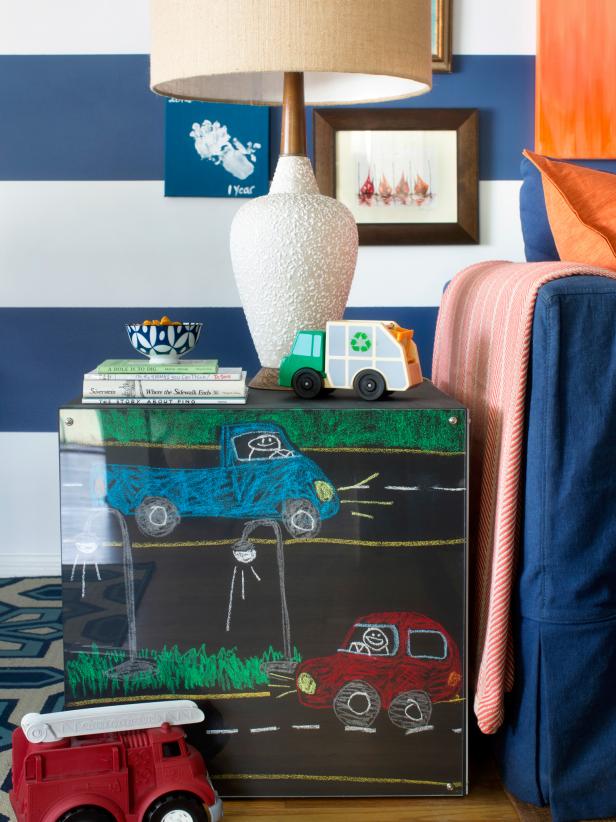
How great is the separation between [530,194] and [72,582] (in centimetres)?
101

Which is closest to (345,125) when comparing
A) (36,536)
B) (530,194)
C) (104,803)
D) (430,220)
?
(430,220)

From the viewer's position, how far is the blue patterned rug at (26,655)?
1.52 meters

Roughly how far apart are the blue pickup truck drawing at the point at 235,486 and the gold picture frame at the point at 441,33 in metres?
1.31

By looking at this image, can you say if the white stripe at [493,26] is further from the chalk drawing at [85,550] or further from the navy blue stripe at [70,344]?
the chalk drawing at [85,550]

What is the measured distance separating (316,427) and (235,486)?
0.13m

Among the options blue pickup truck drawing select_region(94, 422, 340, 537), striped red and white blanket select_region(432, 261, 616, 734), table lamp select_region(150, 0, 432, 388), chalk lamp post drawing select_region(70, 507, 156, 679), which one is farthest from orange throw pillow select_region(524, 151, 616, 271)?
chalk lamp post drawing select_region(70, 507, 156, 679)

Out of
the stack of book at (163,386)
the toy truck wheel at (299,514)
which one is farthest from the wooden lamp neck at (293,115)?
the toy truck wheel at (299,514)

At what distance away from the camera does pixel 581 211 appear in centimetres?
144

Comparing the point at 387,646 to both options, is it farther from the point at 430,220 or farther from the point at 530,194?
the point at 430,220

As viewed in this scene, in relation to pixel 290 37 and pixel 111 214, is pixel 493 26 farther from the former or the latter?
pixel 290 37

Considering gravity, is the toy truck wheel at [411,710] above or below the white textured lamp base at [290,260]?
below

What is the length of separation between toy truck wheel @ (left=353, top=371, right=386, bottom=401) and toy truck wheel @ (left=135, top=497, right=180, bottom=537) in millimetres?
298

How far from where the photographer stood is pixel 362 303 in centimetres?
225

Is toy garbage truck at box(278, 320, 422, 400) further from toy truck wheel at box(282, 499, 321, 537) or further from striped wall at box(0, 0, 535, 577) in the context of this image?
striped wall at box(0, 0, 535, 577)
